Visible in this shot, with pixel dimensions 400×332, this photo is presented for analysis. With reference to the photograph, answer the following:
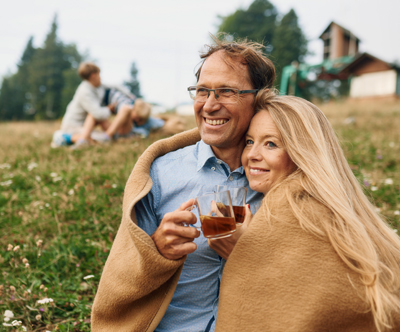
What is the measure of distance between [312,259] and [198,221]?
74 centimetres

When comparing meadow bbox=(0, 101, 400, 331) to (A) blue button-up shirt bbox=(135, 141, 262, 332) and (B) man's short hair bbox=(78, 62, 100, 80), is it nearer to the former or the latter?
(A) blue button-up shirt bbox=(135, 141, 262, 332)

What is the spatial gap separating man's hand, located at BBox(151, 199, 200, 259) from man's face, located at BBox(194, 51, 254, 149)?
2.44ft

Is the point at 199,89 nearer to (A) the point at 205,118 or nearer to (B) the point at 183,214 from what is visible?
(A) the point at 205,118

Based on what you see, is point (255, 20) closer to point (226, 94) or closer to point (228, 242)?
point (226, 94)

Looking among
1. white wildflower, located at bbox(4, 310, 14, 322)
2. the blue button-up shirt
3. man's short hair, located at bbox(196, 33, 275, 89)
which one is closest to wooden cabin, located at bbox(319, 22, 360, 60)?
man's short hair, located at bbox(196, 33, 275, 89)

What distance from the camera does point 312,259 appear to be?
1691 millimetres

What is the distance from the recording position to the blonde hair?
1.65m

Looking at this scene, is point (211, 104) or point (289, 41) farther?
point (289, 41)

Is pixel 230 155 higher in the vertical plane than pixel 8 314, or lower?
higher

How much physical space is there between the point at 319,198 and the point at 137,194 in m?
0.98

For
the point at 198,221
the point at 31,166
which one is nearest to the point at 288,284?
the point at 198,221

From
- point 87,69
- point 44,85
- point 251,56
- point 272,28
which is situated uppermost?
point 272,28

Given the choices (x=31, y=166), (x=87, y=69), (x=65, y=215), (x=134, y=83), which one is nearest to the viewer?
(x=65, y=215)

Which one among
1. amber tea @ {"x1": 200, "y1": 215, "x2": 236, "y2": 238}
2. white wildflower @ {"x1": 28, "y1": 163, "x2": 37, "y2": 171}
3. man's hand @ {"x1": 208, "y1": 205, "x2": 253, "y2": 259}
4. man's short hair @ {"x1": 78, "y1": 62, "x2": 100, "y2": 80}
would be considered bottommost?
white wildflower @ {"x1": 28, "y1": 163, "x2": 37, "y2": 171}
